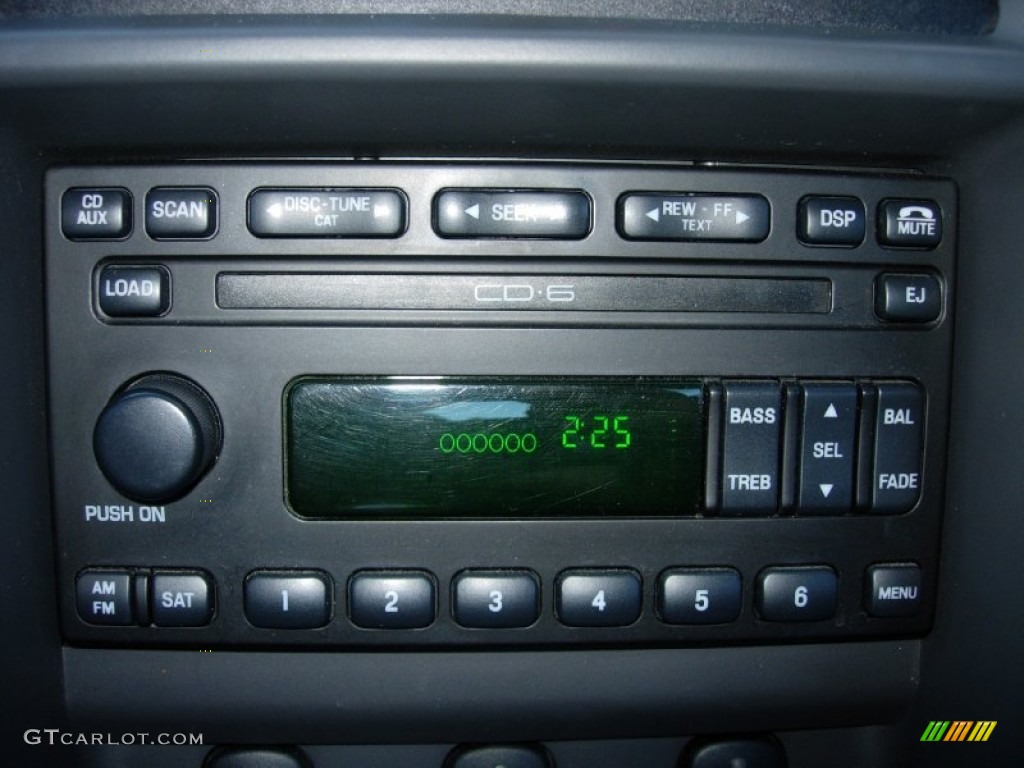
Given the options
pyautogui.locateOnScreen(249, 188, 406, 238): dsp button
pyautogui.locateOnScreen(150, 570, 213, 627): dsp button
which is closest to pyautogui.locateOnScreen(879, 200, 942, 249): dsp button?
pyautogui.locateOnScreen(249, 188, 406, 238): dsp button

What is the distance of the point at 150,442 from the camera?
810mm

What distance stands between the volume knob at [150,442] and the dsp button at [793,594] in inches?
23.1

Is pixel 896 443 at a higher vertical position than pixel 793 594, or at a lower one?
higher

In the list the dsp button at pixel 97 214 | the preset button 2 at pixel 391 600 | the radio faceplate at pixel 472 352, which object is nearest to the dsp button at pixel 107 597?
the radio faceplate at pixel 472 352

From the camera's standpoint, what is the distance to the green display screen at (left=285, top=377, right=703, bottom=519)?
0.84m

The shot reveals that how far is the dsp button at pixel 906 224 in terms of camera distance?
0.85m

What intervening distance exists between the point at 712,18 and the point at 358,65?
1.02 feet

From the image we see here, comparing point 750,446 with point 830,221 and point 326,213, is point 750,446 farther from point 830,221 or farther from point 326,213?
point 326,213

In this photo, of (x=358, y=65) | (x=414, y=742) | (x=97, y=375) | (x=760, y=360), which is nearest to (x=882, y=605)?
(x=760, y=360)

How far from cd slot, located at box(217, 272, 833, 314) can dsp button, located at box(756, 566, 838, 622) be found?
290 mm

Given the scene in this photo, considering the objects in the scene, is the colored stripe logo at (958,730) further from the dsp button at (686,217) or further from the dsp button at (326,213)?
the dsp button at (326,213)

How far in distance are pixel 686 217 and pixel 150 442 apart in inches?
22.3

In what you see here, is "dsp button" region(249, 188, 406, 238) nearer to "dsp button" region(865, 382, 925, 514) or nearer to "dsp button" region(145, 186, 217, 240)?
"dsp button" region(145, 186, 217, 240)

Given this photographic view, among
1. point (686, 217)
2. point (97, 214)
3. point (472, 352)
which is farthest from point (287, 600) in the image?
point (686, 217)
